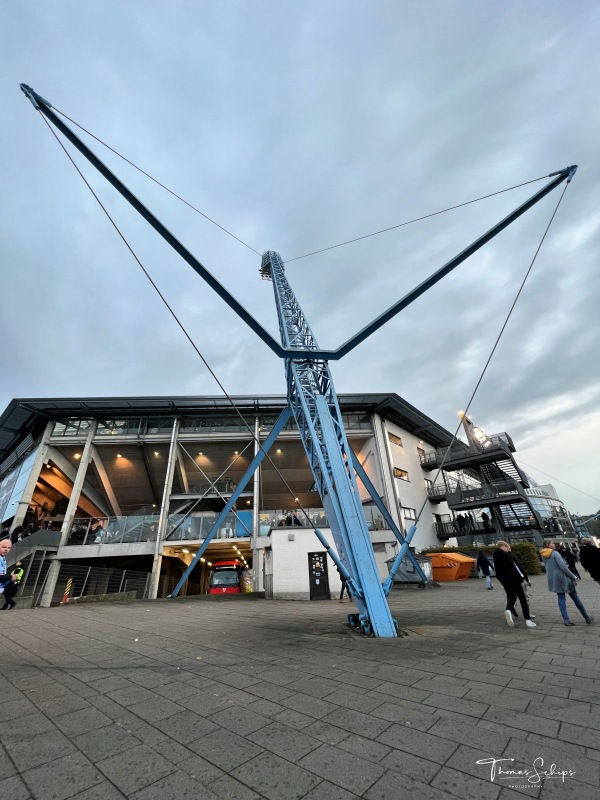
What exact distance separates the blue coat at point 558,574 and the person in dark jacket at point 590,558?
25.8 inches

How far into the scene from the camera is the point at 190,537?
20953 mm

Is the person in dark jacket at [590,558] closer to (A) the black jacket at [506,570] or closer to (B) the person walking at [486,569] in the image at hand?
(A) the black jacket at [506,570]

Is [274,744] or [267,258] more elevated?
[267,258]

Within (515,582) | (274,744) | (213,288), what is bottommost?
(274,744)

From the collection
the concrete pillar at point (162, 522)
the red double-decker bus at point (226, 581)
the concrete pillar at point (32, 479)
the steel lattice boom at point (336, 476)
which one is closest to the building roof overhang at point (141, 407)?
the concrete pillar at point (32, 479)

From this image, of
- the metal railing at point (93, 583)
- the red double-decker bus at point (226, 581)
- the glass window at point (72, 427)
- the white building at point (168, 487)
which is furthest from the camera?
the glass window at point (72, 427)

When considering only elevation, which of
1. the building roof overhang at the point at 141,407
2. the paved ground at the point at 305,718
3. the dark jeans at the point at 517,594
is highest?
the building roof overhang at the point at 141,407

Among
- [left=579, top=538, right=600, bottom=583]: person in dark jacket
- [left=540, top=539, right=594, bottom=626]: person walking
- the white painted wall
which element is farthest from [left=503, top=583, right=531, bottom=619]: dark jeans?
the white painted wall

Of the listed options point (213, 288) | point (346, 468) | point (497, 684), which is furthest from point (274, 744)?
point (213, 288)

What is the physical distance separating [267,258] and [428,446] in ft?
81.4

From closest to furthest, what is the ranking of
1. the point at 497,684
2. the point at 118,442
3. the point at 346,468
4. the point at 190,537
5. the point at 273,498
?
the point at 497,684 → the point at 346,468 → the point at 190,537 → the point at 118,442 → the point at 273,498

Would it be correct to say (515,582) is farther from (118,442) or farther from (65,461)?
(65,461)

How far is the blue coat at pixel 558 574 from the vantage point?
6590mm

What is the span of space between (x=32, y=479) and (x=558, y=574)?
28.9 meters
